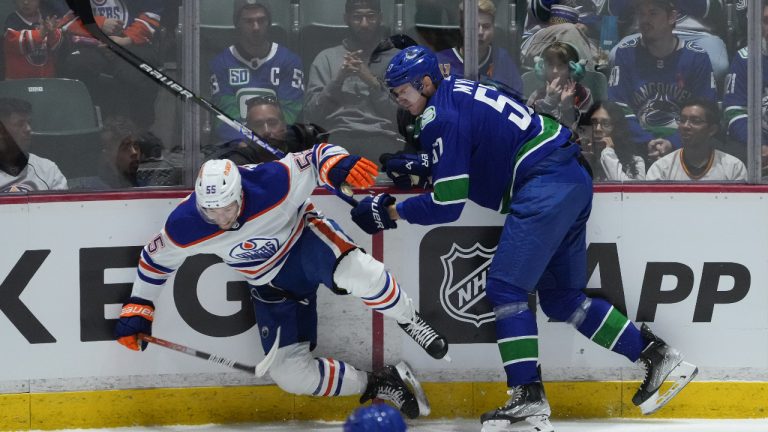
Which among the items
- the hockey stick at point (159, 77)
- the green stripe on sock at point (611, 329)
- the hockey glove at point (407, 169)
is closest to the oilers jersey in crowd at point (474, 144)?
the hockey glove at point (407, 169)

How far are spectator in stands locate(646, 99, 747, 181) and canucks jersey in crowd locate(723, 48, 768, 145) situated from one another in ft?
0.20

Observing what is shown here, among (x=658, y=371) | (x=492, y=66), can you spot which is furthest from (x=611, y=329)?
(x=492, y=66)

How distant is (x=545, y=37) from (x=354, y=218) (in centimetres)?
98

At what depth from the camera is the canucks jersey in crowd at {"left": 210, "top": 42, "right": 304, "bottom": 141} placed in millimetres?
4637

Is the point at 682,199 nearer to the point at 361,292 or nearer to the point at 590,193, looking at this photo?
the point at 590,193

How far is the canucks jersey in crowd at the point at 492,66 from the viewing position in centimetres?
468

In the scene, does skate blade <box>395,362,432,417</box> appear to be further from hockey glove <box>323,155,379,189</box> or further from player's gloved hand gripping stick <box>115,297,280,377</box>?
hockey glove <box>323,155,379,189</box>

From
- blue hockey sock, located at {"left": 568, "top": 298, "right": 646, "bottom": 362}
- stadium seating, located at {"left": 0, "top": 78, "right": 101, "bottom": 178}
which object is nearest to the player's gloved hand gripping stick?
stadium seating, located at {"left": 0, "top": 78, "right": 101, "bottom": 178}

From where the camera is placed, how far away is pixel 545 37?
4695 millimetres

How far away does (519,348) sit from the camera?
4.41m

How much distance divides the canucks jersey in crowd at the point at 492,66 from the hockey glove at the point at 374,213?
0.55m

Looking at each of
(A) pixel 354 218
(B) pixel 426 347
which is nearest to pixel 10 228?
(A) pixel 354 218

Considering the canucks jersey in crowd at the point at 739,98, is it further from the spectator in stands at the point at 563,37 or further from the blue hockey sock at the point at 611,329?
the blue hockey sock at the point at 611,329

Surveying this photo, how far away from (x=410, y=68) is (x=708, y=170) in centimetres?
125
